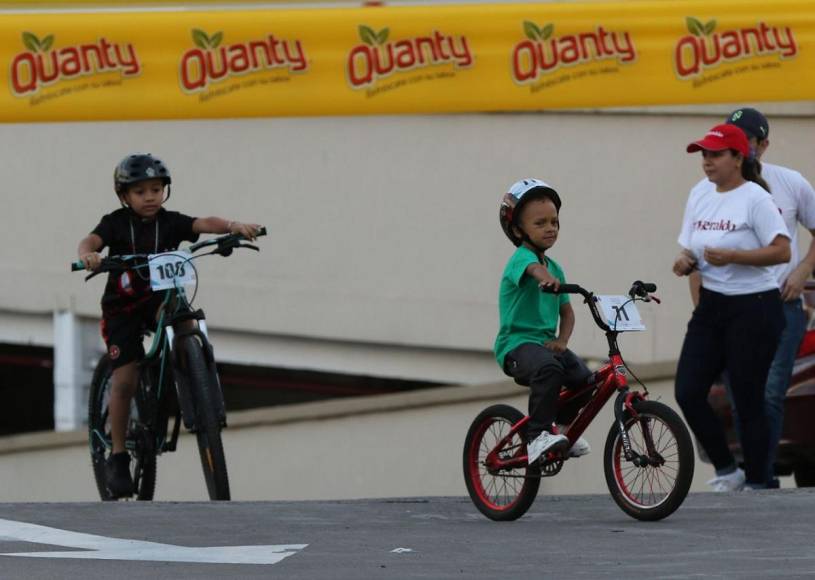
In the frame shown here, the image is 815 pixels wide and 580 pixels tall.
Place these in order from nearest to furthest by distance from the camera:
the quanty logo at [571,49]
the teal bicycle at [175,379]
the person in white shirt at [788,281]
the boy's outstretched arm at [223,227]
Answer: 1. the teal bicycle at [175,379]
2. the boy's outstretched arm at [223,227]
3. the person in white shirt at [788,281]
4. the quanty logo at [571,49]

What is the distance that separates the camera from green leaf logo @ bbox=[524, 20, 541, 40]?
13.0m

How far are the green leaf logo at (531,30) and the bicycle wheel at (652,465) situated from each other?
5117 mm

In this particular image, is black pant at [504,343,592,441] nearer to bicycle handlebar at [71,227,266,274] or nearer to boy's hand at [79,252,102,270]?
bicycle handlebar at [71,227,266,274]

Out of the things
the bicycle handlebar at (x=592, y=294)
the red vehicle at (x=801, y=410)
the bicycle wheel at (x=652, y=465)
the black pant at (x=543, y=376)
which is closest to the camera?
the bicycle wheel at (x=652, y=465)

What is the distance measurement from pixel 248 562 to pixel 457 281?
28.8 feet

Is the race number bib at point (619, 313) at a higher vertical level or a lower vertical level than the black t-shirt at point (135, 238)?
lower

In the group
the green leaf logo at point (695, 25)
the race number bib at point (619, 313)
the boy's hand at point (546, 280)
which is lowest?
the race number bib at point (619, 313)

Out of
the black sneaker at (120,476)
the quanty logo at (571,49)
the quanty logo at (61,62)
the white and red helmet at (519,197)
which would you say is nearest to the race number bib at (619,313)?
the white and red helmet at (519,197)

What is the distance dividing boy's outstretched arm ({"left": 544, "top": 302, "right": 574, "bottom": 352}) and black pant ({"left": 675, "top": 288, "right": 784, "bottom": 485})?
4.66 feet

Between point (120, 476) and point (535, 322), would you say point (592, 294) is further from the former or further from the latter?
point (120, 476)

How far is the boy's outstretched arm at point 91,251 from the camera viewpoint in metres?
9.70

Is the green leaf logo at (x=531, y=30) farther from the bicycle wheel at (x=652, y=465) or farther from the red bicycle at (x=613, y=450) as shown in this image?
the bicycle wheel at (x=652, y=465)

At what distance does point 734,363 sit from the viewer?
987 cm

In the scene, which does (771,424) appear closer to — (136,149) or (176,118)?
(176,118)
